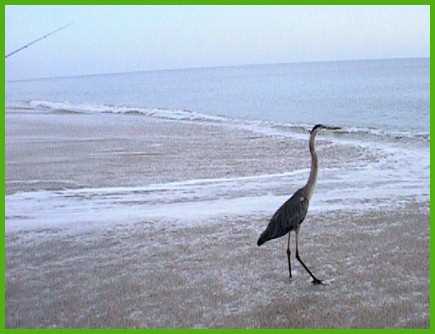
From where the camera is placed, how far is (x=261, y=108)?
29453 mm

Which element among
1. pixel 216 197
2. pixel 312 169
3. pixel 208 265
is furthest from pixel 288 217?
pixel 216 197

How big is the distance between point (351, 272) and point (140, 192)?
15.1 feet

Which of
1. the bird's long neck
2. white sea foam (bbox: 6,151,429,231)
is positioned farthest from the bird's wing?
white sea foam (bbox: 6,151,429,231)

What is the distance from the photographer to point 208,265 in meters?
5.14

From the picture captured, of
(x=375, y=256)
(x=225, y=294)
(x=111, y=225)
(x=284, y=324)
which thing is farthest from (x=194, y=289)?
(x=111, y=225)

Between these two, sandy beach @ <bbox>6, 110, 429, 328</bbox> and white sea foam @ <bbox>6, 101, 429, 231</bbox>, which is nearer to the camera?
sandy beach @ <bbox>6, 110, 429, 328</bbox>

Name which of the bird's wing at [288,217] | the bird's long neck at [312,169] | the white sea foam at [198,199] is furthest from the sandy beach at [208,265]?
the bird's long neck at [312,169]

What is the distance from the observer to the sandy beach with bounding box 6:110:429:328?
4148mm

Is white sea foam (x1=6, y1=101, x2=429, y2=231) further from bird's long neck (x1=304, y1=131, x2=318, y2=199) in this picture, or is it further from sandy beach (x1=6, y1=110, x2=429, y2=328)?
bird's long neck (x1=304, y1=131, x2=318, y2=199)

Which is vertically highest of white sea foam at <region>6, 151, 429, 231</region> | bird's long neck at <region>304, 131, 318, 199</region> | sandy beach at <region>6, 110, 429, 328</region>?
bird's long neck at <region>304, 131, 318, 199</region>

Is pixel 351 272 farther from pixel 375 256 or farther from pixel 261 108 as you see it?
pixel 261 108

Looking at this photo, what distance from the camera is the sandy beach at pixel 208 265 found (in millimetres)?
4148

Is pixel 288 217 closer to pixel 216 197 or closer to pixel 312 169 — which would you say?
pixel 312 169

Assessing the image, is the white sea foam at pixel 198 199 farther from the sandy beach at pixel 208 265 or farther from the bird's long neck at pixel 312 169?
the bird's long neck at pixel 312 169
